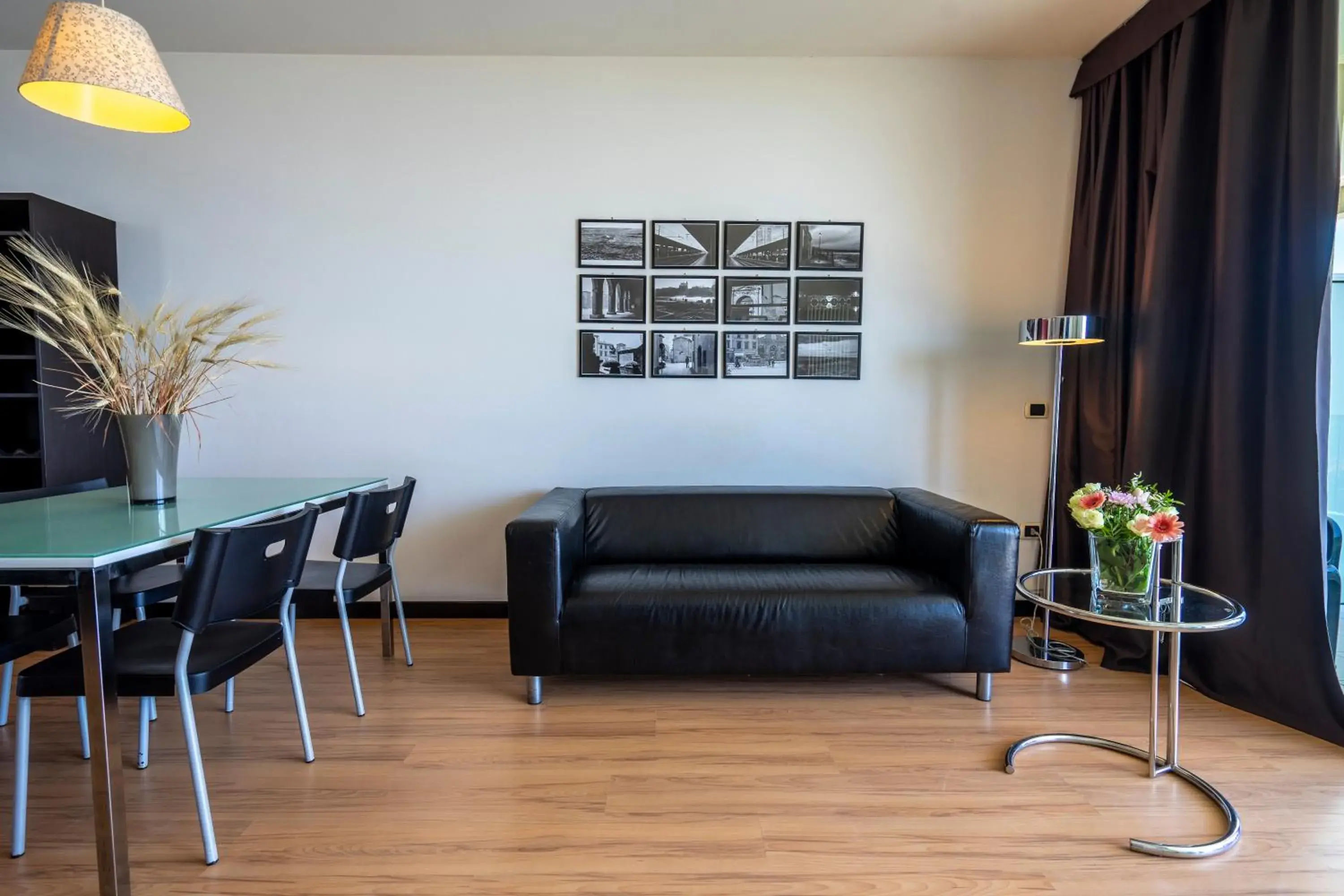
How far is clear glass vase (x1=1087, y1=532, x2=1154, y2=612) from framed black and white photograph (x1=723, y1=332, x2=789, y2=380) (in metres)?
1.65

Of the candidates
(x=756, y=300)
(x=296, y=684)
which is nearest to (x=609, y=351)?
(x=756, y=300)

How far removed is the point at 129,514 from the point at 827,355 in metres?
2.80

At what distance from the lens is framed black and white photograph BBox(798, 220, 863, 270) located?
123 inches

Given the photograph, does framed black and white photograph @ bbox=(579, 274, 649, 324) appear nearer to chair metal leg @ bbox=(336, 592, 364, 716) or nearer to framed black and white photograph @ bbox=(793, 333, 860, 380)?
framed black and white photograph @ bbox=(793, 333, 860, 380)

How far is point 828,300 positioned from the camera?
3.14 meters

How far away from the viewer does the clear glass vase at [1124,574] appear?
171 centimetres

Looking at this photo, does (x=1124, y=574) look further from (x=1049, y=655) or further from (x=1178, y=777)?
(x=1049, y=655)

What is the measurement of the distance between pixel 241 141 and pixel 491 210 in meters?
1.26

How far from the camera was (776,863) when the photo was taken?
150 centimetres

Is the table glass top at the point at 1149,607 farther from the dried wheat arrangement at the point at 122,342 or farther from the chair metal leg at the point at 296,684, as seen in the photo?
the dried wheat arrangement at the point at 122,342

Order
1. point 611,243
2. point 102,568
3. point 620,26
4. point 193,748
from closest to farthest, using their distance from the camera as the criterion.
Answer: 1. point 102,568
2. point 193,748
3. point 620,26
4. point 611,243

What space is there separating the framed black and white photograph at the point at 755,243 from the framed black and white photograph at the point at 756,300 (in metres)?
0.08

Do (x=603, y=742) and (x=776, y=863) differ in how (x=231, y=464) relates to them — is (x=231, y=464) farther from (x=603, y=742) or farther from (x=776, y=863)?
(x=776, y=863)

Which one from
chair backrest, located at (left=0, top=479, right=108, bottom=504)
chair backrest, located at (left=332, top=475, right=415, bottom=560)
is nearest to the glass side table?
chair backrest, located at (left=332, top=475, right=415, bottom=560)
